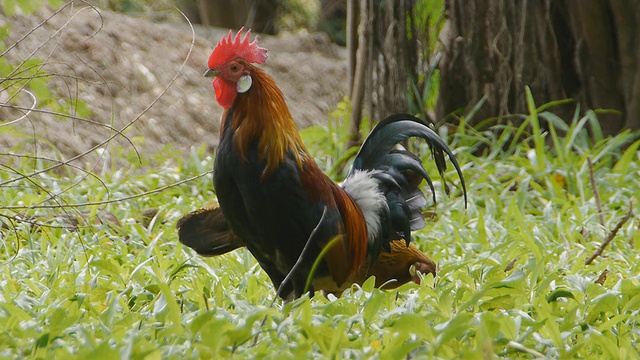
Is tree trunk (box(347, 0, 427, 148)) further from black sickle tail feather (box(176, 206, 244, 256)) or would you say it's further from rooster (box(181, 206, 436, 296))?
black sickle tail feather (box(176, 206, 244, 256))

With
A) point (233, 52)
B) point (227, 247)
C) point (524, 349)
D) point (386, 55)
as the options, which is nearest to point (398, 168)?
point (227, 247)

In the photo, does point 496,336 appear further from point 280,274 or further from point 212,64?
point 212,64

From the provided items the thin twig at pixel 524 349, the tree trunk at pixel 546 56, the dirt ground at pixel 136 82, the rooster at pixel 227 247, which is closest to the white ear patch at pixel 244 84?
the rooster at pixel 227 247

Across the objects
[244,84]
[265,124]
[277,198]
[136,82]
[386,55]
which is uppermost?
[244,84]

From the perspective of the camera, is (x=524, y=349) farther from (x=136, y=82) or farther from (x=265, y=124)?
(x=136, y=82)

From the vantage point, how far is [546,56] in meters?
6.72

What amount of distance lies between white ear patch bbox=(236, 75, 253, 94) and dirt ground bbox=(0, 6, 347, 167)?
3.00 meters

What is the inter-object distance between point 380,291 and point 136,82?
5182 millimetres

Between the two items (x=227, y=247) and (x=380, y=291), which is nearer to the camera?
(x=380, y=291)

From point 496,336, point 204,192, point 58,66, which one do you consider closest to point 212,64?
point 496,336

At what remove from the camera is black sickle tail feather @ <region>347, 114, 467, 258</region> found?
3746mm

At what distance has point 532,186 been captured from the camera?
18.6 feet

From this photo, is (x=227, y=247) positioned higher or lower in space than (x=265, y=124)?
lower

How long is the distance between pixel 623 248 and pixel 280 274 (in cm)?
215
